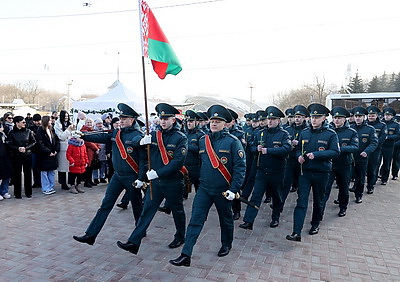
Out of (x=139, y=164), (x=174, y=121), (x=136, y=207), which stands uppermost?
(x=174, y=121)

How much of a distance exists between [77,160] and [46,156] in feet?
2.32

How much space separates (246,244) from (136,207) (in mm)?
1733

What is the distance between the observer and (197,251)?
473 centimetres

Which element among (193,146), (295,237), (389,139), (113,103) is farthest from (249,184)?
(113,103)

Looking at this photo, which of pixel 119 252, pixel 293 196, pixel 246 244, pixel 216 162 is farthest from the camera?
pixel 293 196

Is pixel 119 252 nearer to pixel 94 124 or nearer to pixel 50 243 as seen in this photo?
pixel 50 243

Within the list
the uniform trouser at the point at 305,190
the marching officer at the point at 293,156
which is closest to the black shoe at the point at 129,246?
the uniform trouser at the point at 305,190

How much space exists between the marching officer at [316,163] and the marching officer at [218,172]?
4.54 feet

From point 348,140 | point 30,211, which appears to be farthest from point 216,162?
point 30,211

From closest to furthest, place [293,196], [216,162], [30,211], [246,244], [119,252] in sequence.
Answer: [216,162], [119,252], [246,244], [30,211], [293,196]

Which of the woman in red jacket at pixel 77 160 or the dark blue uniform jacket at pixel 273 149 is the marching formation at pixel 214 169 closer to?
the dark blue uniform jacket at pixel 273 149

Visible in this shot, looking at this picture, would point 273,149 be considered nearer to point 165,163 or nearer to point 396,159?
point 165,163

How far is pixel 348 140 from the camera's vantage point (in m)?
6.43

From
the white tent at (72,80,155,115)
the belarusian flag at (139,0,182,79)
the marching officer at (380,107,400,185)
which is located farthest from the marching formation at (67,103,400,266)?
the white tent at (72,80,155,115)
